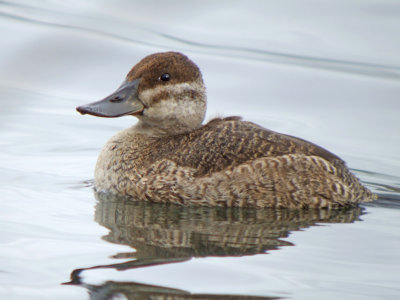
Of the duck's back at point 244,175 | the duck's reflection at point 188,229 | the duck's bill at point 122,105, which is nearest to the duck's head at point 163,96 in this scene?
Answer: the duck's bill at point 122,105

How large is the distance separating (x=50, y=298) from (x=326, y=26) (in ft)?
32.1

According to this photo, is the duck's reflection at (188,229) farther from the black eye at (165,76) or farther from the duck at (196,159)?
the black eye at (165,76)

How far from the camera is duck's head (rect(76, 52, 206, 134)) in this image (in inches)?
262

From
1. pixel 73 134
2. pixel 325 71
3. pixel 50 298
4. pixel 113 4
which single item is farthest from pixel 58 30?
pixel 325 71

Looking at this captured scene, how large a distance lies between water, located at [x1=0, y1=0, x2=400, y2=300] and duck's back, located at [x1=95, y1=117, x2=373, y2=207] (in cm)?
14

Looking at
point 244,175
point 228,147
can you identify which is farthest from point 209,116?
point 244,175

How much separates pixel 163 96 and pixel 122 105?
0.37 metres

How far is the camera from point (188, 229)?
5465 millimetres

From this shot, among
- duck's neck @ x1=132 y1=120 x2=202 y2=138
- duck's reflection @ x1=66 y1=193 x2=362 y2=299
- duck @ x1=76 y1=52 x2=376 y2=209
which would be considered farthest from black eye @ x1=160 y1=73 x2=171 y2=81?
duck's reflection @ x1=66 y1=193 x2=362 y2=299

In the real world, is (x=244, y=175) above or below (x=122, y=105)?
below

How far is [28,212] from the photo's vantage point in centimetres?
574

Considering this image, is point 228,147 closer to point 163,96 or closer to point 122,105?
point 163,96

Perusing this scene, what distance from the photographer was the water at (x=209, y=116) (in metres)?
3.68

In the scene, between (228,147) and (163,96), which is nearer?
(228,147)
